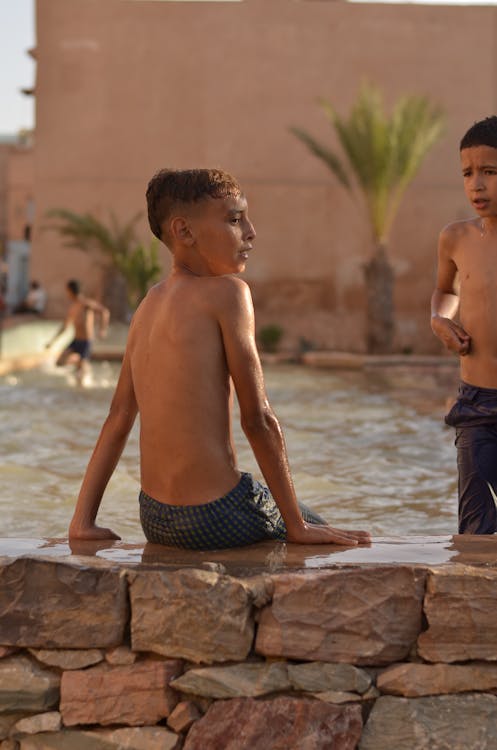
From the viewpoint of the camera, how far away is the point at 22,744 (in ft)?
8.30

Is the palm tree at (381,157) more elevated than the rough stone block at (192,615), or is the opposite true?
the palm tree at (381,157)

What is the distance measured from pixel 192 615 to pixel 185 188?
3.35 ft

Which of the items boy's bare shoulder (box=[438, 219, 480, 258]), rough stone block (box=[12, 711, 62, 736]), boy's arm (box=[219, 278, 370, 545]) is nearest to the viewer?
rough stone block (box=[12, 711, 62, 736])

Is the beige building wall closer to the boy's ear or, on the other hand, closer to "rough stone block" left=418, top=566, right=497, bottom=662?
the boy's ear

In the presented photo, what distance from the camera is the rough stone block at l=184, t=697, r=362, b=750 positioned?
242 cm

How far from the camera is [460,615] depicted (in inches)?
96.3

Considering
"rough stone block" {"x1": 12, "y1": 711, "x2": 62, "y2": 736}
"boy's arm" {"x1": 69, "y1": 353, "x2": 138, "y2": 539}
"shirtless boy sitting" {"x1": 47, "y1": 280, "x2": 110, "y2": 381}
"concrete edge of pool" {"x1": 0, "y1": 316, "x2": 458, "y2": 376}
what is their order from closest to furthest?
1. "rough stone block" {"x1": 12, "y1": 711, "x2": 62, "y2": 736}
2. "boy's arm" {"x1": 69, "y1": 353, "x2": 138, "y2": 539}
3. "shirtless boy sitting" {"x1": 47, "y1": 280, "x2": 110, "y2": 381}
4. "concrete edge of pool" {"x1": 0, "y1": 316, "x2": 458, "y2": 376}

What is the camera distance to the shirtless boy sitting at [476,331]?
3375 mm

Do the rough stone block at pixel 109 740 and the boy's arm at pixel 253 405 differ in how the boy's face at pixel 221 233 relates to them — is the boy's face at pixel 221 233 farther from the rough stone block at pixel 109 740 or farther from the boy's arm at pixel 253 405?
the rough stone block at pixel 109 740

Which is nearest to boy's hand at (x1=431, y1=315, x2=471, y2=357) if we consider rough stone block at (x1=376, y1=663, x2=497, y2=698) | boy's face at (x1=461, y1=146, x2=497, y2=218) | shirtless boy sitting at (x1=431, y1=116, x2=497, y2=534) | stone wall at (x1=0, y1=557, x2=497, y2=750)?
shirtless boy sitting at (x1=431, y1=116, x2=497, y2=534)

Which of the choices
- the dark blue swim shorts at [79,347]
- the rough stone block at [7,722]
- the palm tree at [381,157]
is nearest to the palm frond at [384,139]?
the palm tree at [381,157]

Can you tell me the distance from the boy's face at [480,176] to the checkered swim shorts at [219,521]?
1.14m

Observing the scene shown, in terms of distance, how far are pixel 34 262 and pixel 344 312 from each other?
23.7ft

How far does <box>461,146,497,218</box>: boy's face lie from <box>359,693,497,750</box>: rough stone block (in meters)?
1.50
